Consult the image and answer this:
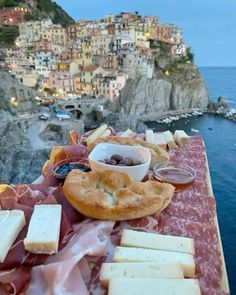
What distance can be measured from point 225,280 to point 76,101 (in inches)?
1399

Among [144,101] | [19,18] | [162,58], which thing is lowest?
[144,101]

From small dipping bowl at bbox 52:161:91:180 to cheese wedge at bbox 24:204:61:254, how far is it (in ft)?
2.05

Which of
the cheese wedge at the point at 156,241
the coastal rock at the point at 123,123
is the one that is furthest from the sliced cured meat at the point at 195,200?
the coastal rock at the point at 123,123

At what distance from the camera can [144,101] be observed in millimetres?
42156

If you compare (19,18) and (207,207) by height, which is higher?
(19,18)

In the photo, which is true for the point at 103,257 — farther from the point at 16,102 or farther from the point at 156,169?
the point at 16,102

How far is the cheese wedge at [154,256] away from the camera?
1.34m

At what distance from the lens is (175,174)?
231 cm

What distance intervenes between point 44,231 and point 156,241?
57 centimetres

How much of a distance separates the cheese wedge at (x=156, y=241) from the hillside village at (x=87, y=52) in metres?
37.2

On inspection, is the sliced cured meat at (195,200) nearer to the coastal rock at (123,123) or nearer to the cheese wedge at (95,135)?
the cheese wedge at (95,135)

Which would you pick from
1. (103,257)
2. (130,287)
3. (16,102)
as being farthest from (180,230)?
(16,102)

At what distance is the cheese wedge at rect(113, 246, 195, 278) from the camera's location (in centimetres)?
134

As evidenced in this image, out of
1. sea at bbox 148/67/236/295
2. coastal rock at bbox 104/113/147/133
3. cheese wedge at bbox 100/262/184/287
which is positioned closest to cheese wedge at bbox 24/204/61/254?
cheese wedge at bbox 100/262/184/287
